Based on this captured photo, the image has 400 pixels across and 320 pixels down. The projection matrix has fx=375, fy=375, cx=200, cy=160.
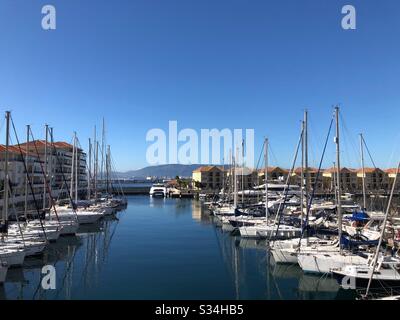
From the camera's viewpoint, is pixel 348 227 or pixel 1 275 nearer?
pixel 1 275

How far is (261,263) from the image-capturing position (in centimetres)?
3344

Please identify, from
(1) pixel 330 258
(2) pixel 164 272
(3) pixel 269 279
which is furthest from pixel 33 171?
(1) pixel 330 258

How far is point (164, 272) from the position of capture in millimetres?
30016

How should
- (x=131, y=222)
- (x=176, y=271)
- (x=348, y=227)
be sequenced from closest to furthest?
(x=176, y=271), (x=348, y=227), (x=131, y=222)

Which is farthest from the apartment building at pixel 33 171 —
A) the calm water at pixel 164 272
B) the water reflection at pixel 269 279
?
the water reflection at pixel 269 279

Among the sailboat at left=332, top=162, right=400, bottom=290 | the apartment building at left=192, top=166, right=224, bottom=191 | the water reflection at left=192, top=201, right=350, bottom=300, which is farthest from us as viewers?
the apartment building at left=192, top=166, right=224, bottom=191

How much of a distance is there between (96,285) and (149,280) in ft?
12.4

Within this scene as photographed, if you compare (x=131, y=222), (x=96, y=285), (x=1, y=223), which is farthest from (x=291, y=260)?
(x=131, y=222)

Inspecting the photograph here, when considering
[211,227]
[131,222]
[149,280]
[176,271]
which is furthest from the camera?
[131,222]

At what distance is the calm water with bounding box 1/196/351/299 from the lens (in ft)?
81.4

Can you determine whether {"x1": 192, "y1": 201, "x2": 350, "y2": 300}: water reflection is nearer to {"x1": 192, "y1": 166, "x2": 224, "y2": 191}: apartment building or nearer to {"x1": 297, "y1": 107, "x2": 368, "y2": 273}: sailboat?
{"x1": 297, "y1": 107, "x2": 368, "y2": 273}: sailboat

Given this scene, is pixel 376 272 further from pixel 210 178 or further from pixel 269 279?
pixel 210 178

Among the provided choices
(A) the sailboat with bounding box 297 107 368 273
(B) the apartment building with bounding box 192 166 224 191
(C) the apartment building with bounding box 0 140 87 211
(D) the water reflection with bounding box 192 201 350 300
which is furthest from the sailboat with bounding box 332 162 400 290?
(B) the apartment building with bounding box 192 166 224 191
